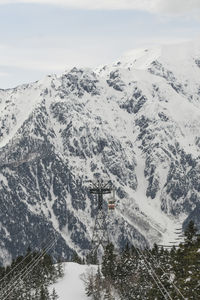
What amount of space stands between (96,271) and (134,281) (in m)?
27.5

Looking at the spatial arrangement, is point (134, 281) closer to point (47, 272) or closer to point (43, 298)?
point (43, 298)

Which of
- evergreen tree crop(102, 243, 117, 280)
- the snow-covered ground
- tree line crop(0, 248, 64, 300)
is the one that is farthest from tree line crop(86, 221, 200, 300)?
tree line crop(0, 248, 64, 300)

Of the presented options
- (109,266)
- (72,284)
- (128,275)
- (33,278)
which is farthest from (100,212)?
(33,278)

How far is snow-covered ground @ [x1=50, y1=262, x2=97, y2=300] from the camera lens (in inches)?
5487

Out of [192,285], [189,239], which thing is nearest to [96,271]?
[189,239]

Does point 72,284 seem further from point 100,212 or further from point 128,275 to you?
point 128,275

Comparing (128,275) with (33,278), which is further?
(33,278)

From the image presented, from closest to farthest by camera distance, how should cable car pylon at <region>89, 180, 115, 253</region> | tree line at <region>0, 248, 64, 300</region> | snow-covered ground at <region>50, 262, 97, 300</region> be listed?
tree line at <region>0, 248, 64, 300</region>, cable car pylon at <region>89, 180, 115, 253</region>, snow-covered ground at <region>50, 262, 97, 300</region>

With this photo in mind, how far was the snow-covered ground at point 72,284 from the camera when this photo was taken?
139375 mm

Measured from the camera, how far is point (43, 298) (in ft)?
383

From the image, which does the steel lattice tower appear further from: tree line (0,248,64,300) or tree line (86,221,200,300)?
tree line (0,248,64,300)

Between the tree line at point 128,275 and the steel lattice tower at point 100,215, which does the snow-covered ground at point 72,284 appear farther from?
the steel lattice tower at point 100,215

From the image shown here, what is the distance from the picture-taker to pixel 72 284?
484ft

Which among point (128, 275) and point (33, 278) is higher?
point (128, 275)
